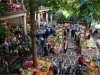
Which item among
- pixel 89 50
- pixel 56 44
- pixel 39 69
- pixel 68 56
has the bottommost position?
pixel 68 56

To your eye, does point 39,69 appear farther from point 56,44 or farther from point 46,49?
point 56,44

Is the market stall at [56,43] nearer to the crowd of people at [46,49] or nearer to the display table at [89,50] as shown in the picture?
the crowd of people at [46,49]

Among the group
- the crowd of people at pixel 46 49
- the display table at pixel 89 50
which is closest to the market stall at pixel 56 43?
the crowd of people at pixel 46 49

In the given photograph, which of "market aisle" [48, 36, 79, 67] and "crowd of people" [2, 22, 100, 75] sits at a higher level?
"crowd of people" [2, 22, 100, 75]

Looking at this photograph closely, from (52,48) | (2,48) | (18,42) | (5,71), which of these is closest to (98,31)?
(52,48)

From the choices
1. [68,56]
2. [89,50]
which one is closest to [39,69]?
[68,56]

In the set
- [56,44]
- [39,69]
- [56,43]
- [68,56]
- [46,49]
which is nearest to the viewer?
[39,69]

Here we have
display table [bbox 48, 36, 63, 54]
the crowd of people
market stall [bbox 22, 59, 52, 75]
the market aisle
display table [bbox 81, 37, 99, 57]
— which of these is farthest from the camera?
display table [bbox 48, 36, 63, 54]

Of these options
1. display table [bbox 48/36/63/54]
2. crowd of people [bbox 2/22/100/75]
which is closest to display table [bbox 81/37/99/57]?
crowd of people [bbox 2/22/100/75]

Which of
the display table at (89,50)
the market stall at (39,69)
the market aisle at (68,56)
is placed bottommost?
the market aisle at (68,56)

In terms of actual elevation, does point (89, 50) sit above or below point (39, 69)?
below

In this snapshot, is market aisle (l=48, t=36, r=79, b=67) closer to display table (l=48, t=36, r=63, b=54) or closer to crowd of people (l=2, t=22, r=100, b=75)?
display table (l=48, t=36, r=63, b=54)

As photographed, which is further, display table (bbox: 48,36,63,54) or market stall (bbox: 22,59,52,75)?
display table (bbox: 48,36,63,54)

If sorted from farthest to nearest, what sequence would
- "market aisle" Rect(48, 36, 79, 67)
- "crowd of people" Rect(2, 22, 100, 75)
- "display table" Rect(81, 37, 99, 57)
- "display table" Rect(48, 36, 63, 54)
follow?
"display table" Rect(48, 36, 63, 54) < "display table" Rect(81, 37, 99, 57) < "market aisle" Rect(48, 36, 79, 67) < "crowd of people" Rect(2, 22, 100, 75)
